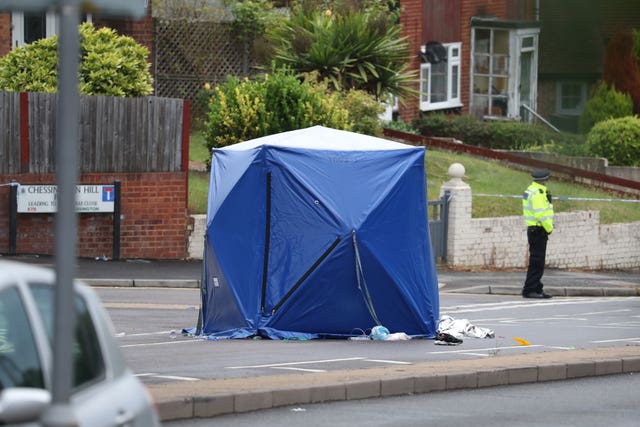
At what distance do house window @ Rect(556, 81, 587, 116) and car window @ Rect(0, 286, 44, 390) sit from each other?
123 feet

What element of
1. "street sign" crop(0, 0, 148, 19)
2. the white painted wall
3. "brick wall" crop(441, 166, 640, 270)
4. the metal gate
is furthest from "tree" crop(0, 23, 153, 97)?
"street sign" crop(0, 0, 148, 19)

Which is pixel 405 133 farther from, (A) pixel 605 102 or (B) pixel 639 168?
(A) pixel 605 102

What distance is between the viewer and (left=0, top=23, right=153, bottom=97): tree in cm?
2402

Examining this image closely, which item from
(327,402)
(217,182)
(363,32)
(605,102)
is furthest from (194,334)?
(605,102)

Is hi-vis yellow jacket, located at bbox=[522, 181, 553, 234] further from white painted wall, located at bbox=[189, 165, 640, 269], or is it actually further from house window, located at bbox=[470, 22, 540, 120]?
house window, located at bbox=[470, 22, 540, 120]

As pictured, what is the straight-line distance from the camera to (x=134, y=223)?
2203cm

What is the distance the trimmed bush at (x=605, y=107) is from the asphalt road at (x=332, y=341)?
639 inches

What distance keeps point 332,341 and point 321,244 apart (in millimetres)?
988

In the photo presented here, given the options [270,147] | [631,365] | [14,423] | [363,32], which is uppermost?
[363,32]

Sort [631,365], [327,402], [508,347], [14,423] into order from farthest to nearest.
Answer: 1. [508,347]
2. [631,365]
3. [327,402]
4. [14,423]

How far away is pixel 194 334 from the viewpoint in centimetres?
1435

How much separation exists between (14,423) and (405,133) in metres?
26.4

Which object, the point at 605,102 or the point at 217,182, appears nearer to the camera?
the point at 217,182

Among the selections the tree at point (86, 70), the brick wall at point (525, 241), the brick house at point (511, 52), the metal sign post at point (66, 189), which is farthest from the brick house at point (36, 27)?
the metal sign post at point (66, 189)
